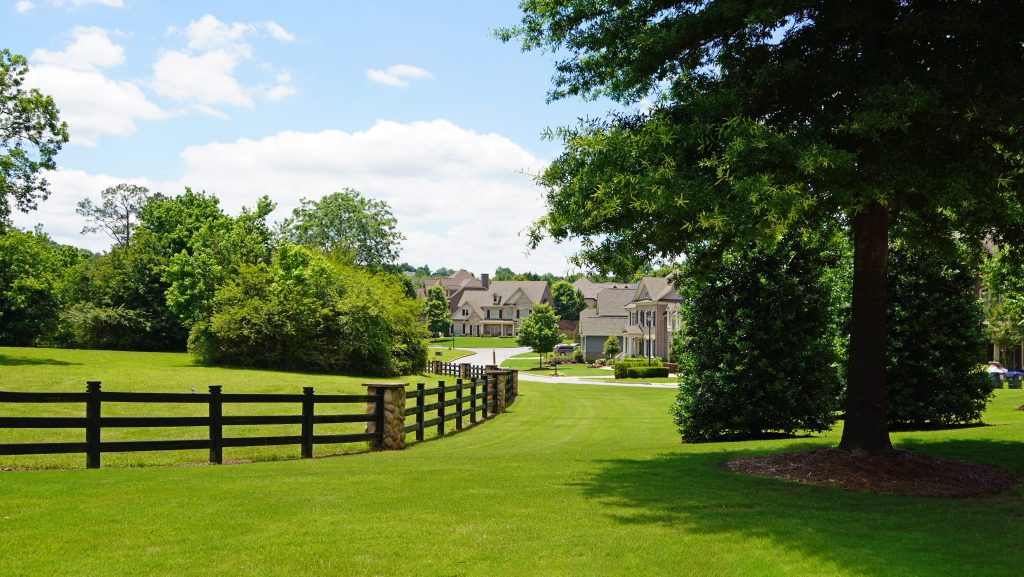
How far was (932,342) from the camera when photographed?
17703mm

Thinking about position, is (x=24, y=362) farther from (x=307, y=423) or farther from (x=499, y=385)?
(x=307, y=423)

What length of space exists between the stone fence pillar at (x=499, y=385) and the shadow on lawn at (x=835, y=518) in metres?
15.0

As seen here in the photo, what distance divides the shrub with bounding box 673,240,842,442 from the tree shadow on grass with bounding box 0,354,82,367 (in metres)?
29.0

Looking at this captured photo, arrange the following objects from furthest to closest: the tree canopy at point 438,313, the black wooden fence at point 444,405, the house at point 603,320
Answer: the tree canopy at point 438,313, the house at point 603,320, the black wooden fence at point 444,405

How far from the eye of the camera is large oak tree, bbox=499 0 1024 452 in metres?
9.43

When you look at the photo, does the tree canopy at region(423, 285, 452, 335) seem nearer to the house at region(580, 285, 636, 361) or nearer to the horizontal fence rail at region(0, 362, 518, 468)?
the house at region(580, 285, 636, 361)

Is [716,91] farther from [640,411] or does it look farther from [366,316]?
[366,316]

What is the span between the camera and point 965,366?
58.5ft

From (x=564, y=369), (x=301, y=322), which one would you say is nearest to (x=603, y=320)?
(x=564, y=369)

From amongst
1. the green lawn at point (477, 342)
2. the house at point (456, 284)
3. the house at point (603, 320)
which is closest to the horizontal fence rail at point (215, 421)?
the house at point (603, 320)

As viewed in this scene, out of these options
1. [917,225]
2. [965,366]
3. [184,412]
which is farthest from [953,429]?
[184,412]

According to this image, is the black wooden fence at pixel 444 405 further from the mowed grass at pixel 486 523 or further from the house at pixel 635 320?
the house at pixel 635 320

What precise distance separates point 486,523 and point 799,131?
20.9 feet

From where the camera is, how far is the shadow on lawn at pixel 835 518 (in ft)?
23.4
